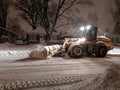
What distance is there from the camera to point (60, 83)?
498 cm

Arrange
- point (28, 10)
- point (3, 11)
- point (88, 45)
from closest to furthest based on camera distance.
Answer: point (88, 45) < point (3, 11) < point (28, 10)

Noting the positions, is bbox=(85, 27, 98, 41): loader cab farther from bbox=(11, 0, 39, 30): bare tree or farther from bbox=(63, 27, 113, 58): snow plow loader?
bbox=(11, 0, 39, 30): bare tree

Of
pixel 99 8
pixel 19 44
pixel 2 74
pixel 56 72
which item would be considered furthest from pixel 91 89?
pixel 99 8

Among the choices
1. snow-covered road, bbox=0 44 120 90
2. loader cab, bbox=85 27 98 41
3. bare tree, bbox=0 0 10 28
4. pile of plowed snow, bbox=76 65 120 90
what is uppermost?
bare tree, bbox=0 0 10 28

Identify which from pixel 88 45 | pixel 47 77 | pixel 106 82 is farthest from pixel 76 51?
pixel 106 82

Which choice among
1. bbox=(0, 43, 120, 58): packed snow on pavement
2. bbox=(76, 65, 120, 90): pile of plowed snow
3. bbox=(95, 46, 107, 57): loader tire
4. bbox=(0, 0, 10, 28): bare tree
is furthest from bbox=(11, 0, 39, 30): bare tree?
bbox=(76, 65, 120, 90): pile of plowed snow

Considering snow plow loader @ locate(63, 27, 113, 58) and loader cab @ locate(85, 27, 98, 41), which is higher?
loader cab @ locate(85, 27, 98, 41)

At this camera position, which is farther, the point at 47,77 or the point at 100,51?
the point at 100,51

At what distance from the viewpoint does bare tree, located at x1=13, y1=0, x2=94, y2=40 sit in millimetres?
16258

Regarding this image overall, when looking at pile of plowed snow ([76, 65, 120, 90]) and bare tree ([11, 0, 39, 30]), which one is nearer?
pile of plowed snow ([76, 65, 120, 90])

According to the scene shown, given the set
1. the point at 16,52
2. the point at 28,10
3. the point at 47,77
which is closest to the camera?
the point at 47,77

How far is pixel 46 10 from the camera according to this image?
16.6 meters

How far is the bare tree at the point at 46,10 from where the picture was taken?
16258mm

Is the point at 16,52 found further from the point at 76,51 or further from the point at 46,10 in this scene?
the point at 46,10
